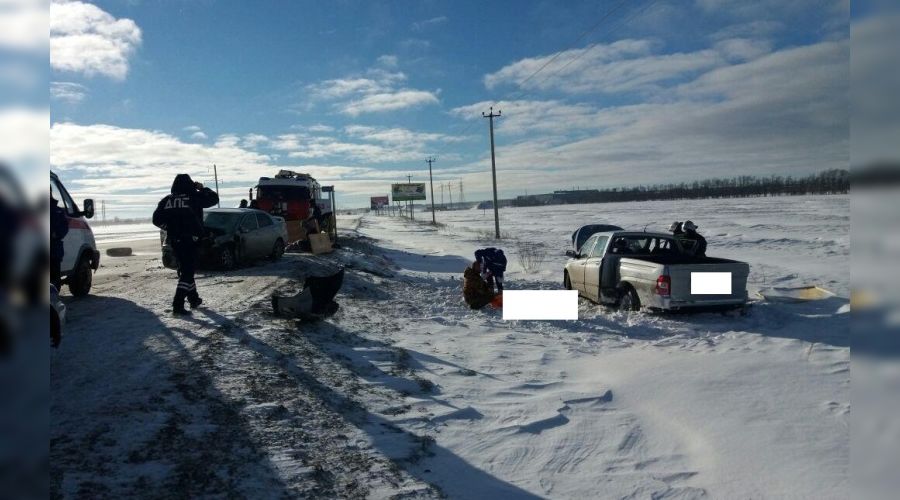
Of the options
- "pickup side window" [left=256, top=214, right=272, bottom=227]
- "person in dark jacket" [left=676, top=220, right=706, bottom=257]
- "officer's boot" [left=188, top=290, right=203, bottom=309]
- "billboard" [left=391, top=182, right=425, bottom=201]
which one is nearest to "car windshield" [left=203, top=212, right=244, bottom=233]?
"pickup side window" [left=256, top=214, right=272, bottom=227]

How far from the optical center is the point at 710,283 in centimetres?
870

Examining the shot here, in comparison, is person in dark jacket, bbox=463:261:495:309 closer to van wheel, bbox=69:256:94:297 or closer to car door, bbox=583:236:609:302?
car door, bbox=583:236:609:302

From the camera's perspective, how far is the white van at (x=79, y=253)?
332 inches

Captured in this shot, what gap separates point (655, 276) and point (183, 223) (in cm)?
704

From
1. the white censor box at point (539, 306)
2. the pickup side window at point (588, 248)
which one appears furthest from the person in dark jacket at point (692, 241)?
the white censor box at point (539, 306)

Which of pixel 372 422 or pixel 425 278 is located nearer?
pixel 372 422

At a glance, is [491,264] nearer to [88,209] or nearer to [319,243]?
[88,209]

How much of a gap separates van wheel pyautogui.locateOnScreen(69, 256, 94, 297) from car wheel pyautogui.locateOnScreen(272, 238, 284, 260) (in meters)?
6.00

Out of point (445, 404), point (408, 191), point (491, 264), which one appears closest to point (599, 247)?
point (491, 264)

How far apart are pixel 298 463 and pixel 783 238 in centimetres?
3115

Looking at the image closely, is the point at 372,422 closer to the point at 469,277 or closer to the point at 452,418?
the point at 452,418

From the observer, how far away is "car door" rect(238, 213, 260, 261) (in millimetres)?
13695

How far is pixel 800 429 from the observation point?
4762mm

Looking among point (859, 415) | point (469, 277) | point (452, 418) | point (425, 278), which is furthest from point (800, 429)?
point (425, 278)
